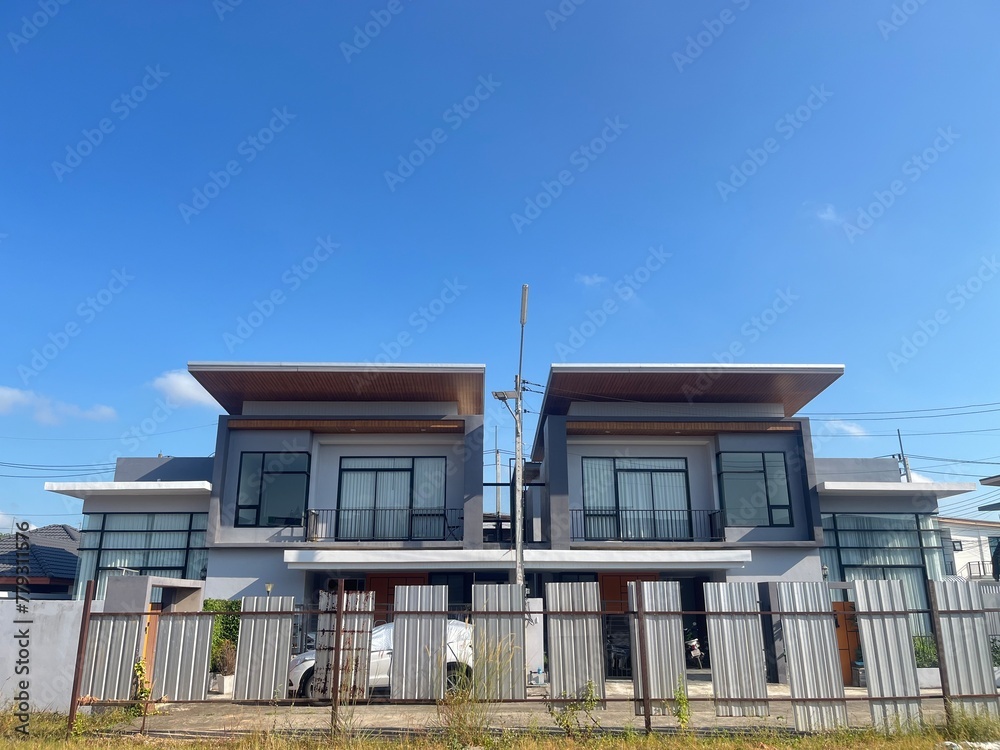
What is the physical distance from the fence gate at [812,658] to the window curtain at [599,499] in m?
9.00

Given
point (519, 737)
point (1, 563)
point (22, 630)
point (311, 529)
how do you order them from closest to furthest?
point (519, 737) → point (22, 630) → point (311, 529) → point (1, 563)

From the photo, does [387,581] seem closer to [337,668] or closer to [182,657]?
[182,657]

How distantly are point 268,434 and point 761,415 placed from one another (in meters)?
11.7

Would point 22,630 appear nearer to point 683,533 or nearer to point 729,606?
point 729,606

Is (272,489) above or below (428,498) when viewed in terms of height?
above

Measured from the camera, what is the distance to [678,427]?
1739 centimetres

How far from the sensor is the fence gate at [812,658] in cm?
833

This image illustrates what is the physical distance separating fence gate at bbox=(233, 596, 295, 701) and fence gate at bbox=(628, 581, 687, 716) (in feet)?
13.0

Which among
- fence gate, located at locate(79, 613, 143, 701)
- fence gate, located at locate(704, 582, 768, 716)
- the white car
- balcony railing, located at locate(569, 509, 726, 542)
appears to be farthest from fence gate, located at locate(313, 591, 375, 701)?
balcony railing, located at locate(569, 509, 726, 542)

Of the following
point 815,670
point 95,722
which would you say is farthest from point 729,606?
point 95,722

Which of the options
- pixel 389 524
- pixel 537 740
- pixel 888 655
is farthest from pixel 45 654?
pixel 888 655

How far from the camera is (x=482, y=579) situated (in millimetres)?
17406

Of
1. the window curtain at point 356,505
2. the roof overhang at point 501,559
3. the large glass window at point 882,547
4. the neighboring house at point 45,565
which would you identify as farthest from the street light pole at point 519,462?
the neighboring house at point 45,565

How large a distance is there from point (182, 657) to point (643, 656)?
521cm
